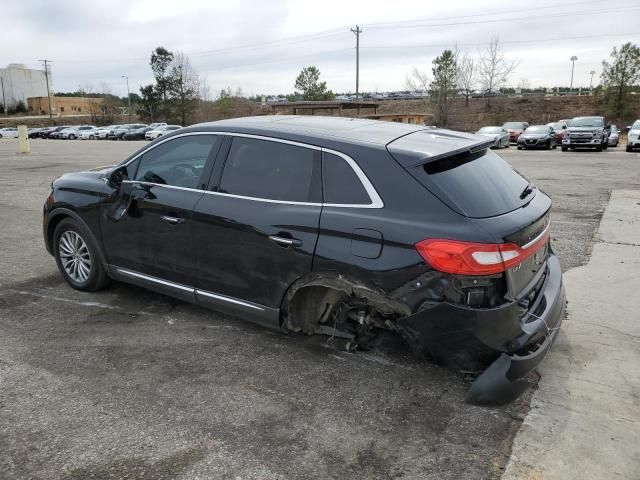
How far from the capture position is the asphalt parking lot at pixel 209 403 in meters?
2.74

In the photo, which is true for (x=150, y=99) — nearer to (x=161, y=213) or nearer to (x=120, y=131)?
(x=120, y=131)

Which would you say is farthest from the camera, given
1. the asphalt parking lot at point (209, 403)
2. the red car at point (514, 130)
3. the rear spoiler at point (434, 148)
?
the red car at point (514, 130)

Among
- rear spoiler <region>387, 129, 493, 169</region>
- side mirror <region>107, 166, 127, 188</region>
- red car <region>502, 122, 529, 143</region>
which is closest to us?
rear spoiler <region>387, 129, 493, 169</region>

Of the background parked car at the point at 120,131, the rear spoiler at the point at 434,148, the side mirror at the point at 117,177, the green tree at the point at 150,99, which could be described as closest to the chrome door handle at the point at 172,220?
the side mirror at the point at 117,177

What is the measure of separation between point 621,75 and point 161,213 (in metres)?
52.9

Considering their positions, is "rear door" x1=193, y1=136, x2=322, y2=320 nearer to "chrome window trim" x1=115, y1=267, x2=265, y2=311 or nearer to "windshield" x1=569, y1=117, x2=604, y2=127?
"chrome window trim" x1=115, y1=267, x2=265, y2=311

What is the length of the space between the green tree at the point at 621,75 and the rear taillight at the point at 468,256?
168ft

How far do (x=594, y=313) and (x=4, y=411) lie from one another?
15.4 feet

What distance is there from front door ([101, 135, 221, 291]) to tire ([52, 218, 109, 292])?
0.99ft

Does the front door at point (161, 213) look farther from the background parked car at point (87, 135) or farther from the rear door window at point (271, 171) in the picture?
the background parked car at point (87, 135)

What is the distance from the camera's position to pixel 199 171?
416 centimetres

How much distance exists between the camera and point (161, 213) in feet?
14.0

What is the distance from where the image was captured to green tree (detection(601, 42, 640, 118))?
147 feet

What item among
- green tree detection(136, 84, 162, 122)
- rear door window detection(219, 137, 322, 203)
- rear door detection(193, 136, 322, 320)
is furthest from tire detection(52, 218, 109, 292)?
green tree detection(136, 84, 162, 122)
